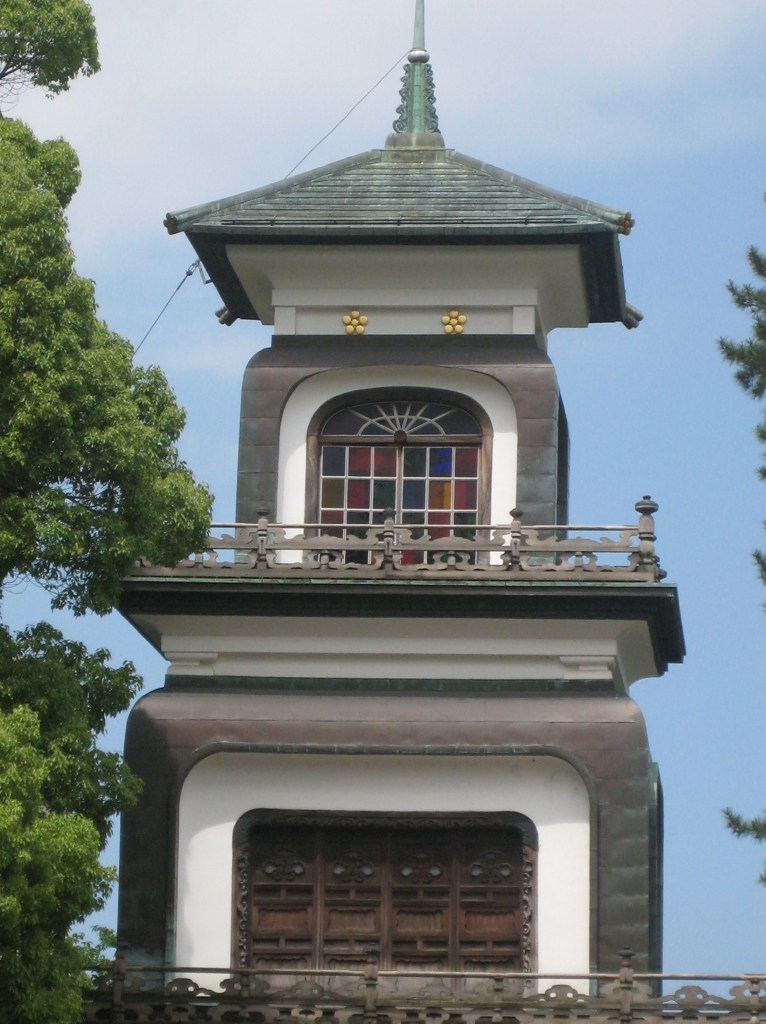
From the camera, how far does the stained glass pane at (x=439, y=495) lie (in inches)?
1082

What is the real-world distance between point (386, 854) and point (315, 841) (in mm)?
816

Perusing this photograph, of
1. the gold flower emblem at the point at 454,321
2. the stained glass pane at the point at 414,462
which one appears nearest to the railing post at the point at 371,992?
the stained glass pane at the point at 414,462

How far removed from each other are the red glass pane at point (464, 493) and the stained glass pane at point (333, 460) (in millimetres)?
1417

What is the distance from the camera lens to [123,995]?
23.5 meters

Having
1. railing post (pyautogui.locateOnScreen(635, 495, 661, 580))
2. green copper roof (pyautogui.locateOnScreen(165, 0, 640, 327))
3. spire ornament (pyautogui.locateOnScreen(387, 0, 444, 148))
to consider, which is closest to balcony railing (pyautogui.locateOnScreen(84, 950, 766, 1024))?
railing post (pyautogui.locateOnScreen(635, 495, 661, 580))

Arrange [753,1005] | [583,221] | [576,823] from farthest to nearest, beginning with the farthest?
[583,221] < [576,823] < [753,1005]

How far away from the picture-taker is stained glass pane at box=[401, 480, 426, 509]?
2753 cm

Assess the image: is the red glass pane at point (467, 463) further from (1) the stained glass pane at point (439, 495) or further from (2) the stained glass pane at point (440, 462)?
(1) the stained glass pane at point (439, 495)

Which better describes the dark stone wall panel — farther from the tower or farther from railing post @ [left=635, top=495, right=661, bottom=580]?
railing post @ [left=635, top=495, right=661, bottom=580]

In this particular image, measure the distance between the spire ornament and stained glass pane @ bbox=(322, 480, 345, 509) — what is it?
15.6ft

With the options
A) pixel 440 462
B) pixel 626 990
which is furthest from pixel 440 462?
pixel 626 990

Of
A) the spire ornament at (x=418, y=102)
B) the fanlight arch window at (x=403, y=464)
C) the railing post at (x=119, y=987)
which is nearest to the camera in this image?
the railing post at (x=119, y=987)

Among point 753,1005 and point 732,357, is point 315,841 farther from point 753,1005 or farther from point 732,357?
point 732,357

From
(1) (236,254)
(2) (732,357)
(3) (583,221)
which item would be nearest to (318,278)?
(1) (236,254)
